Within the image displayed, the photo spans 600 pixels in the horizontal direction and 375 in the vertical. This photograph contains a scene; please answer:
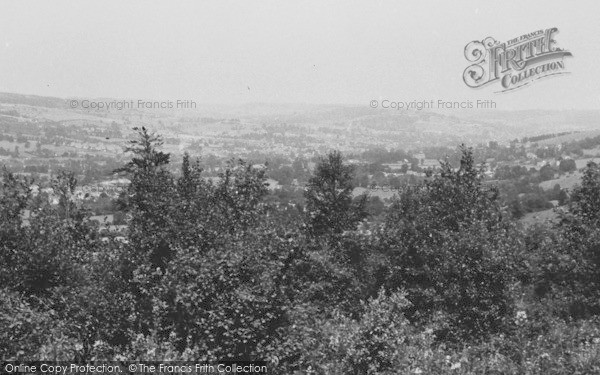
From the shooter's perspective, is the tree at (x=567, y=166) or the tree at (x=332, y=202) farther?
the tree at (x=567, y=166)

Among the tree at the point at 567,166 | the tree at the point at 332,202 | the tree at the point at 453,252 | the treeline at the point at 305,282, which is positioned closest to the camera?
the treeline at the point at 305,282

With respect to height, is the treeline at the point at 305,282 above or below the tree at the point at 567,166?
above

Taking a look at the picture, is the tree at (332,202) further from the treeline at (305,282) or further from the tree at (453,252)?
the tree at (453,252)

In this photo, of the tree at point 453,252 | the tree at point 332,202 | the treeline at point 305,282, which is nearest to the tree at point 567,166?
the treeline at point 305,282

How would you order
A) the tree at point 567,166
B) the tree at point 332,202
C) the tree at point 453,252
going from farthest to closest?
the tree at point 567,166
the tree at point 332,202
the tree at point 453,252

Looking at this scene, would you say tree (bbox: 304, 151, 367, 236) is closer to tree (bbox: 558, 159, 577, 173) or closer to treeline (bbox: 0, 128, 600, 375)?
treeline (bbox: 0, 128, 600, 375)

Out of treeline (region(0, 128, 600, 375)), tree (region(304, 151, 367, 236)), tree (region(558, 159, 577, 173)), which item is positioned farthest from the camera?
tree (region(558, 159, 577, 173))

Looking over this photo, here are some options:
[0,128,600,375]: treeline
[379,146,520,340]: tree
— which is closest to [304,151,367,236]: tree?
[0,128,600,375]: treeline

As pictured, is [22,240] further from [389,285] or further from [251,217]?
[389,285]
